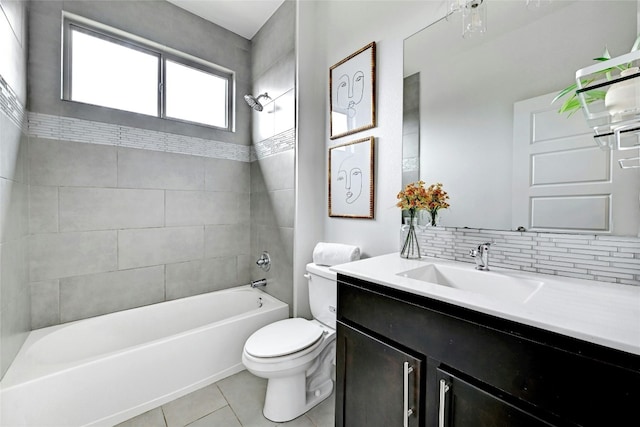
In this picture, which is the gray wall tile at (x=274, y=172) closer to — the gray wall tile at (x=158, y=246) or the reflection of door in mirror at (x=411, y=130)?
the gray wall tile at (x=158, y=246)

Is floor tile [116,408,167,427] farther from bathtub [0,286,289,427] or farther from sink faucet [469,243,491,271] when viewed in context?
sink faucet [469,243,491,271]

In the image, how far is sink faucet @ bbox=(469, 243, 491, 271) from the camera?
3.65 ft

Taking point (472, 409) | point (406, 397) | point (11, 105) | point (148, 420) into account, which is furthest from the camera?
point (148, 420)

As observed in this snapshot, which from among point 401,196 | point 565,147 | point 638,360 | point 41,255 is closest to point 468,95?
point 565,147

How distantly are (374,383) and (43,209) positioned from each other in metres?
2.24

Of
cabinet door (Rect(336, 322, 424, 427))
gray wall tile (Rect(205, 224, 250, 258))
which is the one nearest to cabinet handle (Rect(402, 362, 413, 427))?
cabinet door (Rect(336, 322, 424, 427))

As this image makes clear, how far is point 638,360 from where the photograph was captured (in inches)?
19.6

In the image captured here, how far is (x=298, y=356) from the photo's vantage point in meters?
1.43

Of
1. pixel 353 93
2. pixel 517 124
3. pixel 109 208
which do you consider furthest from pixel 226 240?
pixel 517 124

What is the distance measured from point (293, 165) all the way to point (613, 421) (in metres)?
1.91

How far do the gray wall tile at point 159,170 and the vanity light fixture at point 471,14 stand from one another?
2121 mm

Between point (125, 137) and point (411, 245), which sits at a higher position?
point (125, 137)

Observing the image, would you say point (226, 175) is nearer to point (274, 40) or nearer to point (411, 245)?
point (274, 40)

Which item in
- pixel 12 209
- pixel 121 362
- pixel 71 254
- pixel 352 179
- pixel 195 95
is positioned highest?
pixel 195 95
